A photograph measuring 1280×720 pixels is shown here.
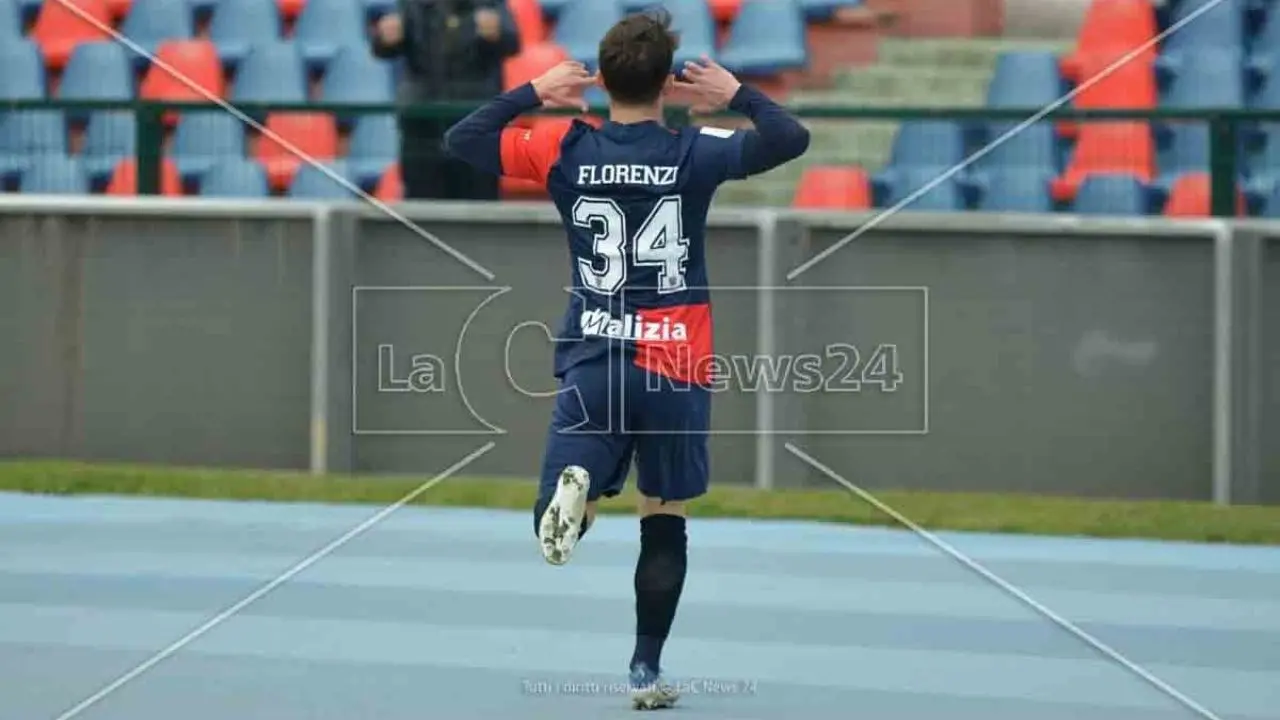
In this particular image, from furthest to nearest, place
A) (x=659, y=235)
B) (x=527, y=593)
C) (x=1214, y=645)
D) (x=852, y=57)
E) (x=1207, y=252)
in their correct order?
(x=852, y=57)
(x=1207, y=252)
(x=527, y=593)
(x=1214, y=645)
(x=659, y=235)

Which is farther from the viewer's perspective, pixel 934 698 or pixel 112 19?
pixel 112 19

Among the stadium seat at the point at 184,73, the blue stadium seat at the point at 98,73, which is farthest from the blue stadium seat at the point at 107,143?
the blue stadium seat at the point at 98,73

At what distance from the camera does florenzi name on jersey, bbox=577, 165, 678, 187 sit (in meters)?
6.46

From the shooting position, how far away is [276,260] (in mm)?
12430

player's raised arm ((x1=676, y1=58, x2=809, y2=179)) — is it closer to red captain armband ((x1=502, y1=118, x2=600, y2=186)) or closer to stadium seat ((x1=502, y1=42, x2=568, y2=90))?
red captain armband ((x1=502, y1=118, x2=600, y2=186))

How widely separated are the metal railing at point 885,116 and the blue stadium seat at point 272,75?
9.42 ft

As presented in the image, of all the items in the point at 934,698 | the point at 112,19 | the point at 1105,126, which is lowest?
the point at 934,698

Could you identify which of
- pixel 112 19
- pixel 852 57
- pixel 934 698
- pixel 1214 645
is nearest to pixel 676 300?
pixel 934 698

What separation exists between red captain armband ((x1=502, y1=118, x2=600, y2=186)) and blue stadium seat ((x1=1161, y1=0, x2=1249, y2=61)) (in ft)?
28.1


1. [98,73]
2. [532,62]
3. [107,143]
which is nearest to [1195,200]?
[532,62]

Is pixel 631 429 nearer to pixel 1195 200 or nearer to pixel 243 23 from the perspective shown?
pixel 1195 200

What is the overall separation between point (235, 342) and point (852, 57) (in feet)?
17.7

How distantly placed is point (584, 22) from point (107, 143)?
4.03 meters

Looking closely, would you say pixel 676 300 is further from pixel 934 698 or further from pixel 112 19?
pixel 112 19
